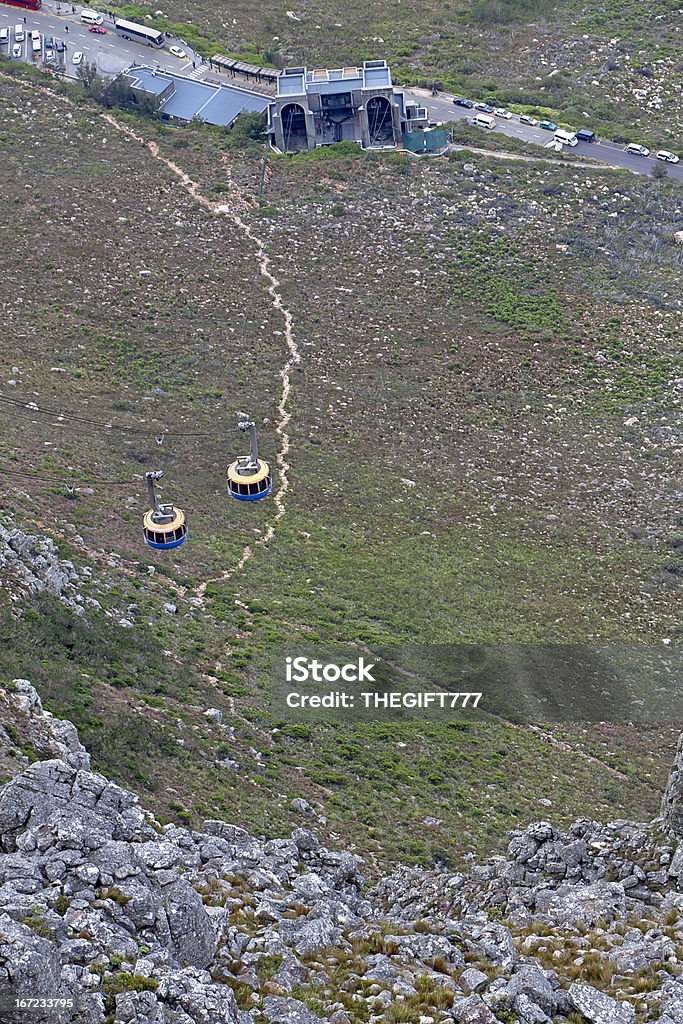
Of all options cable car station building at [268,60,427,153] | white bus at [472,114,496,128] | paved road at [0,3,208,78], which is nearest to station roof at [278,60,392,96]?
cable car station building at [268,60,427,153]

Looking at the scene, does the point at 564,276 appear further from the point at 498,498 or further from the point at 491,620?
the point at 491,620

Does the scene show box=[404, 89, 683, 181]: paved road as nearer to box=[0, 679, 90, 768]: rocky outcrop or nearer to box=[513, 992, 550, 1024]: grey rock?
box=[0, 679, 90, 768]: rocky outcrop

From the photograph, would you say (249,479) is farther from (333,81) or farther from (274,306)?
(333,81)

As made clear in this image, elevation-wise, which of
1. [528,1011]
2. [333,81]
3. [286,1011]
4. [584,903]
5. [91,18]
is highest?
[91,18]

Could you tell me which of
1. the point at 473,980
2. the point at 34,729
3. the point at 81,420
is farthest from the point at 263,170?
the point at 473,980

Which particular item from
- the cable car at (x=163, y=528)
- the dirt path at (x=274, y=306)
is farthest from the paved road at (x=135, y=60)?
the cable car at (x=163, y=528)

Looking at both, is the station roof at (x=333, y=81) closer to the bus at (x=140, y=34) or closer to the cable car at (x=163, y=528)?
the bus at (x=140, y=34)

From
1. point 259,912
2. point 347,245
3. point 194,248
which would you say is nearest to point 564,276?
point 347,245
